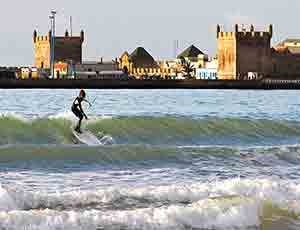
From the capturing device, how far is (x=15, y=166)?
1312 cm

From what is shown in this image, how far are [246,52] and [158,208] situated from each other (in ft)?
256

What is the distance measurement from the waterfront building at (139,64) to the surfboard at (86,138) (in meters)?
91.7

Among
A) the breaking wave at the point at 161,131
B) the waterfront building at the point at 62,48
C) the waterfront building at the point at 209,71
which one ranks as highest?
the waterfront building at the point at 62,48

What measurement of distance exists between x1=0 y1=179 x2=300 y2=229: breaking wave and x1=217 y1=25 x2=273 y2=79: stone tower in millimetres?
76215

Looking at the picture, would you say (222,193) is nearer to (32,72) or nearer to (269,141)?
(269,141)

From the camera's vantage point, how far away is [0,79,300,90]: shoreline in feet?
265

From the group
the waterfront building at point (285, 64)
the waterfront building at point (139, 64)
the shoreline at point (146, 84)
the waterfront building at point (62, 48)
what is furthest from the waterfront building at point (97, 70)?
the waterfront building at point (285, 64)

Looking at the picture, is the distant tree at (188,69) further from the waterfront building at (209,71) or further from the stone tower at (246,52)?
the stone tower at (246,52)

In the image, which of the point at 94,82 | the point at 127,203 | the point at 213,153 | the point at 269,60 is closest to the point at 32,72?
the point at 94,82

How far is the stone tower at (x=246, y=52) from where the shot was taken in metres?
86.1

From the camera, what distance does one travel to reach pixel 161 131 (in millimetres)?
22438

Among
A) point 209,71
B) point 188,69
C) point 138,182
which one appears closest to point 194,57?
point 188,69

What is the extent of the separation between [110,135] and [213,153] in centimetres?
534

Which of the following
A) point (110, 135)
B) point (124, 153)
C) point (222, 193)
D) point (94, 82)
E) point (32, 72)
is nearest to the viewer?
point (222, 193)
